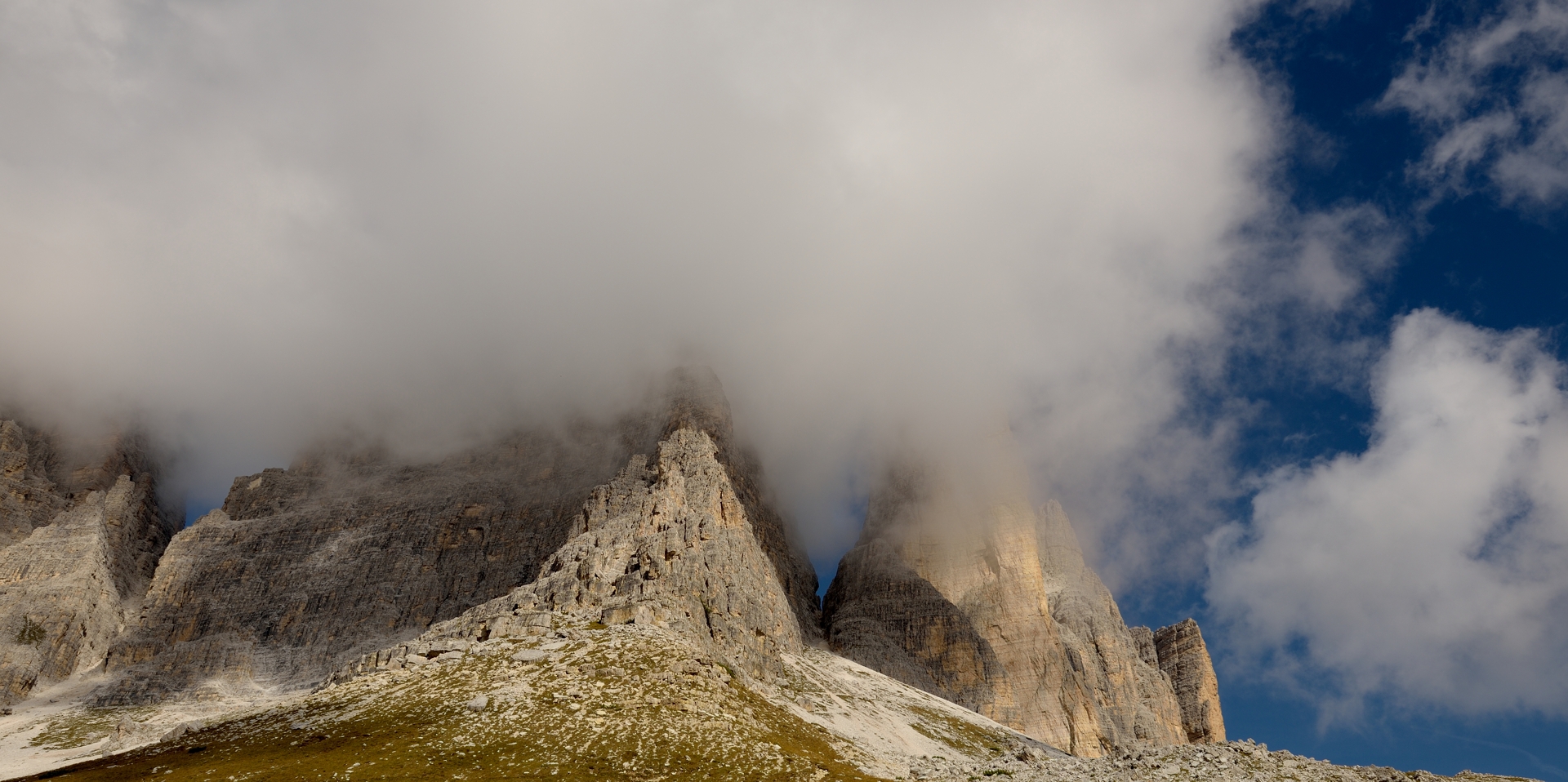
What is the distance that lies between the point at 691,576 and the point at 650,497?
2951cm

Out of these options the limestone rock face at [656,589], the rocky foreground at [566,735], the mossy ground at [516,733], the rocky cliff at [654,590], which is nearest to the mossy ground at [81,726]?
the rocky foreground at [566,735]

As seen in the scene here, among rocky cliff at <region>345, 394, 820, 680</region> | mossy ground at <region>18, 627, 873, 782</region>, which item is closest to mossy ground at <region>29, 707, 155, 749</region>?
rocky cliff at <region>345, 394, 820, 680</region>

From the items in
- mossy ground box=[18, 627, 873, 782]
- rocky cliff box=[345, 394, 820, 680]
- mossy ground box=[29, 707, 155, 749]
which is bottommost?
mossy ground box=[29, 707, 155, 749]

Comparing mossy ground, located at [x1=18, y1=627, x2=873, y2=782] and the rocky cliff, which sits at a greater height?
the rocky cliff

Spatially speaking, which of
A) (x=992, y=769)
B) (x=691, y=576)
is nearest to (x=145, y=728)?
(x=691, y=576)

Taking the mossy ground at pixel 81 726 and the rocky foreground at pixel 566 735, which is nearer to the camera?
the rocky foreground at pixel 566 735

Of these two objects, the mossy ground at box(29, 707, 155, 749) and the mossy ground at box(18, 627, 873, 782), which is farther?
the mossy ground at box(29, 707, 155, 749)

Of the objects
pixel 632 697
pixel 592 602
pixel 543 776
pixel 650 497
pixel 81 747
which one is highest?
pixel 650 497

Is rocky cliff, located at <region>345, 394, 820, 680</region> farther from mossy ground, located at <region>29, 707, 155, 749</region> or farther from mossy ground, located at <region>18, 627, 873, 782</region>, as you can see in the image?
mossy ground, located at <region>29, 707, 155, 749</region>

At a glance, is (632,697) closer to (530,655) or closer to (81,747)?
(530,655)

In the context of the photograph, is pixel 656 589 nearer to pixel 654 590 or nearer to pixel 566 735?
pixel 654 590

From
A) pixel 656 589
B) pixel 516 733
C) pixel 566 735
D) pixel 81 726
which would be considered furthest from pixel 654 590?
pixel 81 726

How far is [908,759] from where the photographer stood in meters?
126

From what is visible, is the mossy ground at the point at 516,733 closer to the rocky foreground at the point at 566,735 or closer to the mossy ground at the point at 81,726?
the rocky foreground at the point at 566,735
